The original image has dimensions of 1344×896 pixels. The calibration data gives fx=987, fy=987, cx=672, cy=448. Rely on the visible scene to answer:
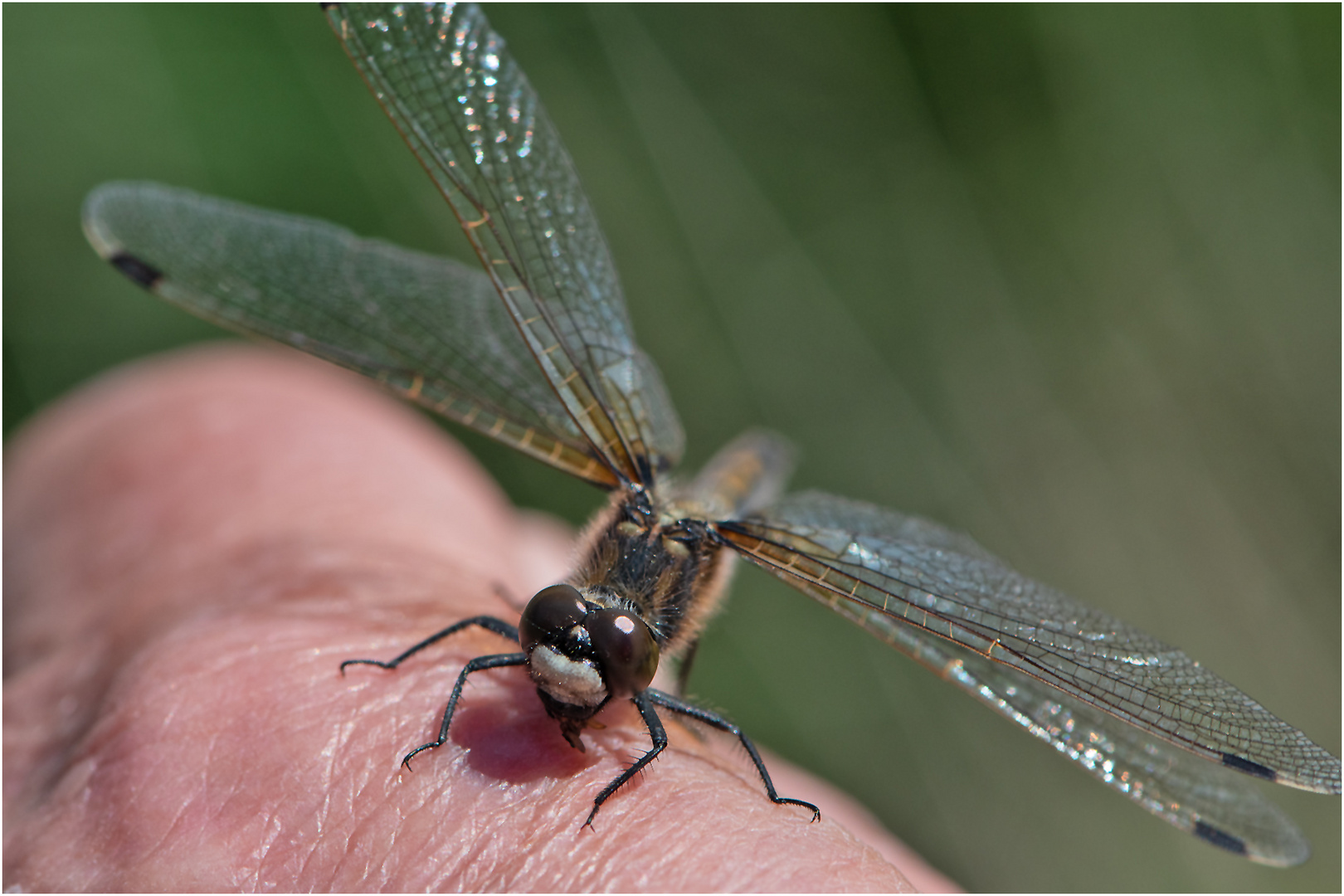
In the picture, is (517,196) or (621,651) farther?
(517,196)

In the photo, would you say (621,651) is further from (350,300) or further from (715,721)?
(350,300)

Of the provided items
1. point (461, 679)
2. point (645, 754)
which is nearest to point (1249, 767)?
point (645, 754)

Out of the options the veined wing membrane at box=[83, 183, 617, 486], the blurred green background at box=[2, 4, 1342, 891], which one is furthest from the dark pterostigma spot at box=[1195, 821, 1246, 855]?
the blurred green background at box=[2, 4, 1342, 891]

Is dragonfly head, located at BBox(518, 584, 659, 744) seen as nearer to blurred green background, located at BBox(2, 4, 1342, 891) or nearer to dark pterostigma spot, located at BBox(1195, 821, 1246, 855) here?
dark pterostigma spot, located at BBox(1195, 821, 1246, 855)

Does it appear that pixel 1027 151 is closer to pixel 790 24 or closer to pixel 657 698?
pixel 790 24

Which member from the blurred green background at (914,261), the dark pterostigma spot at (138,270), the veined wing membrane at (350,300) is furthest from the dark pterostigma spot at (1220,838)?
the dark pterostigma spot at (138,270)

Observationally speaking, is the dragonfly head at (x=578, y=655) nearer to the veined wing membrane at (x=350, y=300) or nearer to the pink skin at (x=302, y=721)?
the pink skin at (x=302, y=721)

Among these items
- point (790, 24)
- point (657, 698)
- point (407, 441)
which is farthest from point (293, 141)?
point (657, 698)
